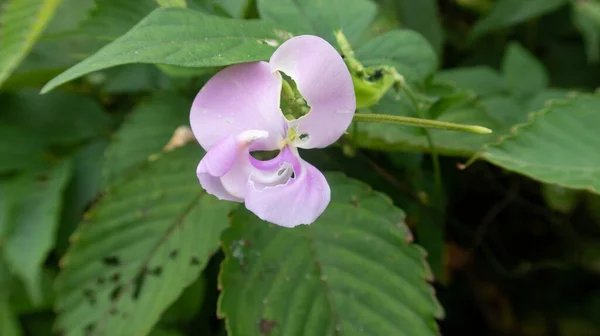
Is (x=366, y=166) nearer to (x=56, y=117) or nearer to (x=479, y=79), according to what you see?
(x=479, y=79)

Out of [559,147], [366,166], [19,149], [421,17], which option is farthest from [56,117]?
[559,147]

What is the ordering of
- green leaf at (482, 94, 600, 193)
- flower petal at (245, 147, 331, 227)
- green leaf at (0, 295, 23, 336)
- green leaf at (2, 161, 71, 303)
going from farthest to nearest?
green leaf at (0, 295, 23, 336) → green leaf at (2, 161, 71, 303) → green leaf at (482, 94, 600, 193) → flower petal at (245, 147, 331, 227)

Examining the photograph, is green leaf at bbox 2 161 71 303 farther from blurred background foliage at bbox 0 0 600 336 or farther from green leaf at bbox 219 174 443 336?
green leaf at bbox 219 174 443 336

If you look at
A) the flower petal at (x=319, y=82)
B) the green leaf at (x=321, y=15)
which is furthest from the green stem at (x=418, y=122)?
the green leaf at (x=321, y=15)

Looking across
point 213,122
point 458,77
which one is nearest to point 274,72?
point 213,122

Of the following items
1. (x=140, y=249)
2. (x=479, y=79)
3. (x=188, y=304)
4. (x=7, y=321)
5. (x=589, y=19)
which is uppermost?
(x=589, y=19)

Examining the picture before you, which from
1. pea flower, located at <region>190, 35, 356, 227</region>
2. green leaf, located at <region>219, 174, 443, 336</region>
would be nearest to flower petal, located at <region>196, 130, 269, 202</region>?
pea flower, located at <region>190, 35, 356, 227</region>

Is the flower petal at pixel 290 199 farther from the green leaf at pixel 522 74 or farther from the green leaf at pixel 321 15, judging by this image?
the green leaf at pixel 522 74
